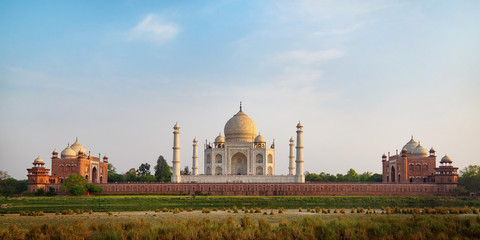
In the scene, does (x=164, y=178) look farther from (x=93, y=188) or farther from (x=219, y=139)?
(x=93, y=188)

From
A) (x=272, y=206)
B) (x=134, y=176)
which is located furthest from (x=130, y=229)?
(x=134, y=176)

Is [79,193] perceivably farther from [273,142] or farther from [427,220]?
[427,220]

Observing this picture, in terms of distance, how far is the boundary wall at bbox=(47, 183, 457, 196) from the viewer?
5725 cm

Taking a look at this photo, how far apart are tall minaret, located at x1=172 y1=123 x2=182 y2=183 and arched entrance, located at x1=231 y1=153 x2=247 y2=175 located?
8622 mm

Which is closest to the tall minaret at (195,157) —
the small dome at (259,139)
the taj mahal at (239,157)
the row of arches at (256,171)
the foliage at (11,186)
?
the taj mahal at (239,157)

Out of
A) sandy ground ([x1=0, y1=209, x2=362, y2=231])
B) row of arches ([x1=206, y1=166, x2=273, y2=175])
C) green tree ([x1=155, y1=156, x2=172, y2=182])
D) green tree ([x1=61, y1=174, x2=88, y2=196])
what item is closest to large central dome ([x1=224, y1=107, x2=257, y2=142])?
row of arches ([x1=206, y1=166, x2=273, y2=175])

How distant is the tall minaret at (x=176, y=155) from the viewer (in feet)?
205

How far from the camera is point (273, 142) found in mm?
68312

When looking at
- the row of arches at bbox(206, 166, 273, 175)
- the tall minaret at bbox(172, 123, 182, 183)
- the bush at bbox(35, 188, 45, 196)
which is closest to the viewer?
the bush at bbox(35, 188, 45, 196)

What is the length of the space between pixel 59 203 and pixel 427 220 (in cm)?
3272

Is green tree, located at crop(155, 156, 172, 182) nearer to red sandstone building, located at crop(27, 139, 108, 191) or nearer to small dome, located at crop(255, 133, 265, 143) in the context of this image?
red sandstone building, located at crop(27, 139, 108, 191)

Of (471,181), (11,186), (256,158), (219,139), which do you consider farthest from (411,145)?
(11,186)

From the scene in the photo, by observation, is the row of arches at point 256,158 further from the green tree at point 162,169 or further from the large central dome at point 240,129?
the green tree at point 162,169

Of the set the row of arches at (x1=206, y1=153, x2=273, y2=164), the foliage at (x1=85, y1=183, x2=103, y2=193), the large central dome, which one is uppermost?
the large central dome
